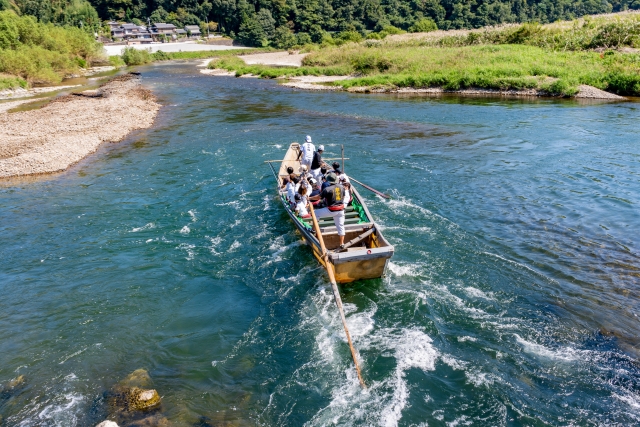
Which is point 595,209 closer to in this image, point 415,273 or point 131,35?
point 415,273

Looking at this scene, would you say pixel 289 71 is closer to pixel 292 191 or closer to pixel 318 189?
pixel 318 189

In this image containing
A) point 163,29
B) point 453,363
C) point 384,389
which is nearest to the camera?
point 384,389

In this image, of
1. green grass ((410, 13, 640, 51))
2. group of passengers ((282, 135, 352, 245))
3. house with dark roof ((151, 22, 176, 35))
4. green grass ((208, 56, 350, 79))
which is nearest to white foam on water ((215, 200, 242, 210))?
group of passengers ((282, 135, 352, 245))

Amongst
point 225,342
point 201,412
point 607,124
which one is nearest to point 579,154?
point 607,124

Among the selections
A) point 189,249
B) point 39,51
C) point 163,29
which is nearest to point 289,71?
point 39,51

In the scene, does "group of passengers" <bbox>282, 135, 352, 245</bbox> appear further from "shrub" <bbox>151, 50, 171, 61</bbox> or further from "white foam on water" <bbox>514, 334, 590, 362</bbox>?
"shrub" <bbox>151, 50, 171, 61</bbox>

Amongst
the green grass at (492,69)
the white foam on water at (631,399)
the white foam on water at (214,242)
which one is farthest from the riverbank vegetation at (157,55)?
the white foam on water at (631,399)
